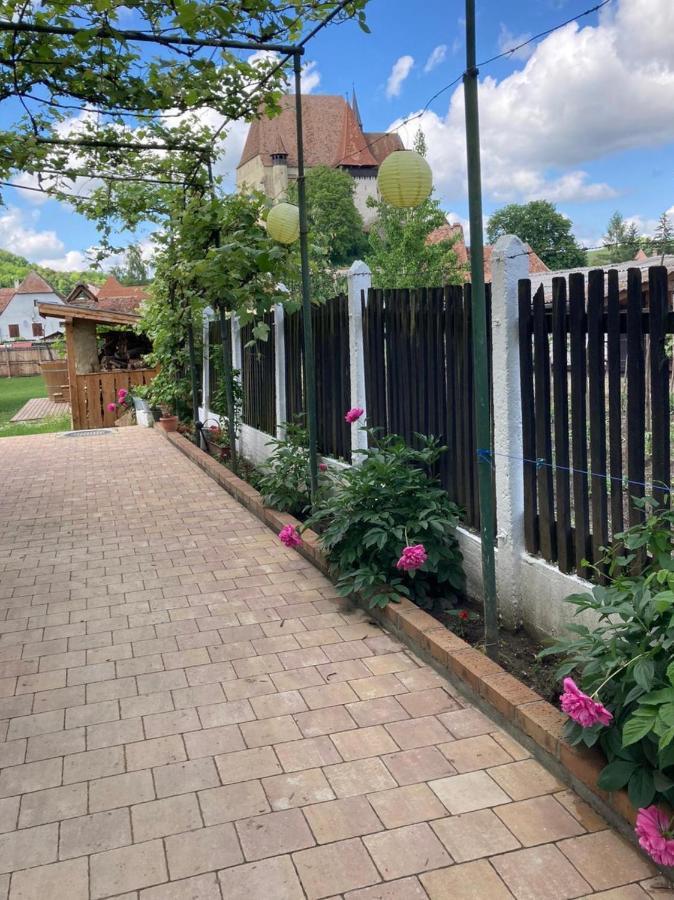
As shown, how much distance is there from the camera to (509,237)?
3.58 metres

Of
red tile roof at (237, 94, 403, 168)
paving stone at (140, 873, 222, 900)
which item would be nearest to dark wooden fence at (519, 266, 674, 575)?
paving stone at (140, 873, 222, 900)

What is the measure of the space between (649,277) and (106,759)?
274 centimetres

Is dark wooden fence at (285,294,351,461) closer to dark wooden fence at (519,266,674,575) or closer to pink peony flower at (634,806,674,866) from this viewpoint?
dark wooden fence at (519,266,674,575)

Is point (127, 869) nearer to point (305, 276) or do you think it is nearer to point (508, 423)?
point (508, 423)

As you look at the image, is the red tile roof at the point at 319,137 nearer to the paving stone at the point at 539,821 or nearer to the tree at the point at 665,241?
the tree at the point at 665,241

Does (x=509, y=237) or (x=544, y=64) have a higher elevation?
(x=544, y=64)

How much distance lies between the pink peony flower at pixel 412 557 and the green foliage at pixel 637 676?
1152 millimetres

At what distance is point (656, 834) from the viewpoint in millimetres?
2014

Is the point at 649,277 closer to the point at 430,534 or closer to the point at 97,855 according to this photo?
the point at 430,534

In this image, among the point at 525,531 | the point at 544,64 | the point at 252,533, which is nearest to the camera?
the point at 544,64

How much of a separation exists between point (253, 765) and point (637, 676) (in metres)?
1.42

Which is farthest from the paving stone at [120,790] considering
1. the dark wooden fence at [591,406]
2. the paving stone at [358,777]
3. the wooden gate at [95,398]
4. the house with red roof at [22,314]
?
the house with red roof at [22,314]

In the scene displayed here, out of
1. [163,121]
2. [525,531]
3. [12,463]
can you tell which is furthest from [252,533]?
[12,463]

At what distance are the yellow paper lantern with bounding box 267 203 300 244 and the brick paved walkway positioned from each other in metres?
2.86
